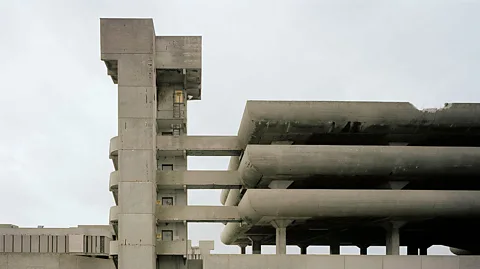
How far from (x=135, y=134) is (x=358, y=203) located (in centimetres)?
1432

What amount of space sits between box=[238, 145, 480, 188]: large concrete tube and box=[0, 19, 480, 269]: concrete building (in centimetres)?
7

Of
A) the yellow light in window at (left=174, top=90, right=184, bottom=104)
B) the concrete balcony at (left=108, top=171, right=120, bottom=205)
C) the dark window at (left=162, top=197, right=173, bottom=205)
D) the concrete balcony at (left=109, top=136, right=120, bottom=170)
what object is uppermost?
the yellow light in window at (left=174, top=90, right=184, bottom=104)

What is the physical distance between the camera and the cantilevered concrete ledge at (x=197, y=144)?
34.8 meters

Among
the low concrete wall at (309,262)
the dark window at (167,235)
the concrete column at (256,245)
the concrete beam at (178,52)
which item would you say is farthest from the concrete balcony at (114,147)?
the concrete column at (256,245)

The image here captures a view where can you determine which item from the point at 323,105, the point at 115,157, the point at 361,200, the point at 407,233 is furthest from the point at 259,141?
→ the point at 407,233

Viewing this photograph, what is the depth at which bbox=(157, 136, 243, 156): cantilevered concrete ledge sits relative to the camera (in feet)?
114

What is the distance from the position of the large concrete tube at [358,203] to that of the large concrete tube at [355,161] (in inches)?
51.8

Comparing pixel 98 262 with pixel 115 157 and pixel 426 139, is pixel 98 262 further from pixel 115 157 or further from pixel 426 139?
pixel 426 139

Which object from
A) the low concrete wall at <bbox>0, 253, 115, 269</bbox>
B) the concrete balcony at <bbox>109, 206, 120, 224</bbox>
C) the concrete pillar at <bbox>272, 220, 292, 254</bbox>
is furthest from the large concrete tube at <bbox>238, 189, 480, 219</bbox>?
the low concrete wall at <bbox>0, 253, 115, 269</bbox>

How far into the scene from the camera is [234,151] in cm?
3559

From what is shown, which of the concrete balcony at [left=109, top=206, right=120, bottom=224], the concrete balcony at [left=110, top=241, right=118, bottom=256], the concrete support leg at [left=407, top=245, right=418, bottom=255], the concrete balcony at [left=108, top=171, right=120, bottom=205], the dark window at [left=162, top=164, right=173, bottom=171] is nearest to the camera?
the concrete balcony at [left=110, top=241, right=118, bottom=256]

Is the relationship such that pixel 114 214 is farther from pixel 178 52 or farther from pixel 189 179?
pixel 178 52

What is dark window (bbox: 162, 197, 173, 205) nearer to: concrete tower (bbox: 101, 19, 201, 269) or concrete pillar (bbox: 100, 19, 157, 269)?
concrete tower (bbox: 101, 19, 201, 269)

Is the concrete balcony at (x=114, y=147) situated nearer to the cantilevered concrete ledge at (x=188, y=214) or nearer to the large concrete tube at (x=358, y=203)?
the cantilevered concrete ledge at (x=188, y=214)
